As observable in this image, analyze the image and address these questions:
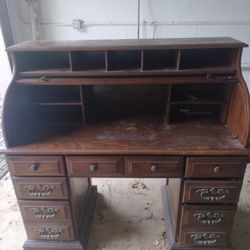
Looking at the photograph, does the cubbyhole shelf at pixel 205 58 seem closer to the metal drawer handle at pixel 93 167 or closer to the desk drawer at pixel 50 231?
the metal drawer handle at pixel 93 167

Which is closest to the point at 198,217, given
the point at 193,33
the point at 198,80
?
the point at 198,80

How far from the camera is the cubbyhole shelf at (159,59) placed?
1.31m

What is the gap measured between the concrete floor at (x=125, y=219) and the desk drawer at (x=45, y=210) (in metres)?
0.33

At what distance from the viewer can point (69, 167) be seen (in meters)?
1.25

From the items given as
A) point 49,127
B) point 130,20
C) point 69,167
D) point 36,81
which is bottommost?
point 69,167

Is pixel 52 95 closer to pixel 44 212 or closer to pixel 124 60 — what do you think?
pixel 124 60

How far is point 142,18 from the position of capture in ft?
8.45

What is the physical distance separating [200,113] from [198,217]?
63 centimetres

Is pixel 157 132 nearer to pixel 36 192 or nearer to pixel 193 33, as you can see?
pixel 36 192

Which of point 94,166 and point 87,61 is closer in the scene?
point 94,166

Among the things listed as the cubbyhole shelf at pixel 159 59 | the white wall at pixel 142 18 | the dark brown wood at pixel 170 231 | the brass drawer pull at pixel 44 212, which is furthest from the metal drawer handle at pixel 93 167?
the white wall at pixel 142 18

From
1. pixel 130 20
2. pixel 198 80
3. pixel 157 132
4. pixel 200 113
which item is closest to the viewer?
pixel 198 80

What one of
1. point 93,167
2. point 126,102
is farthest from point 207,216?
point 126,102

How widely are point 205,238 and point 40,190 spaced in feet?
3.34
